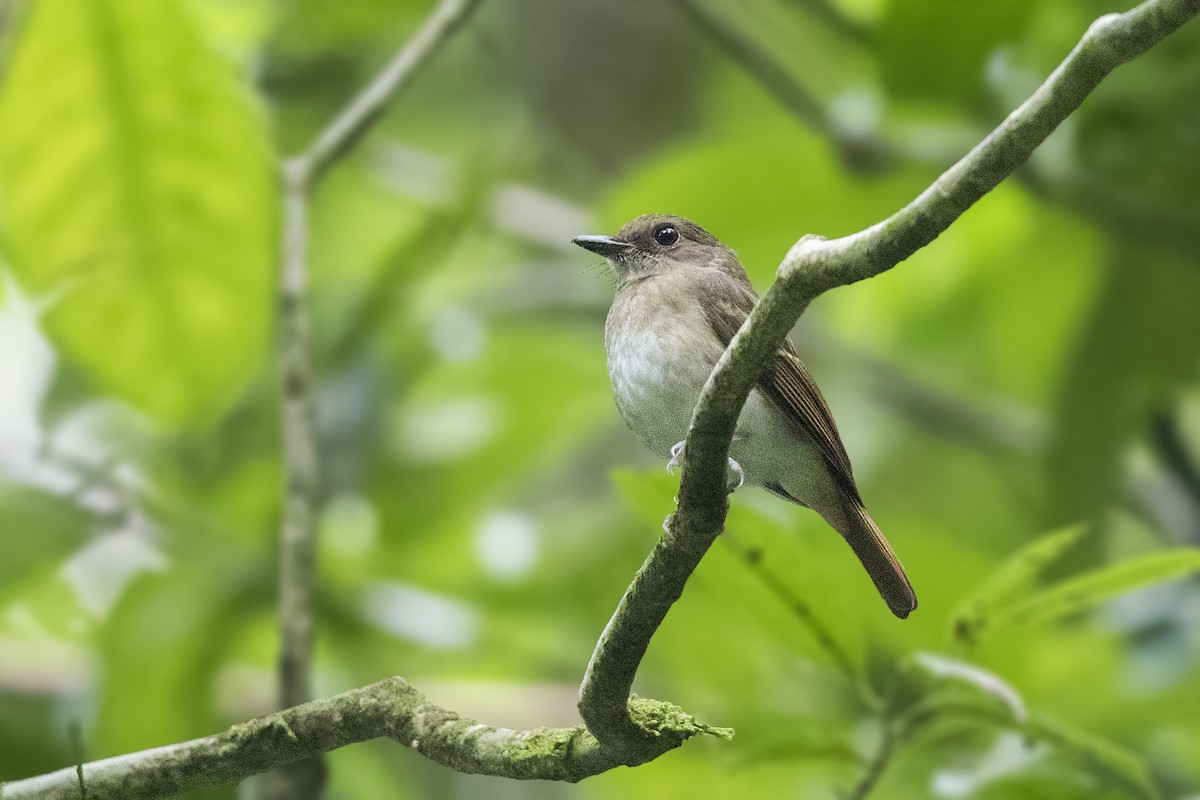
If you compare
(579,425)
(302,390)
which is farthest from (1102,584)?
(579,425)

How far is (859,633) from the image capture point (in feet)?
9.14

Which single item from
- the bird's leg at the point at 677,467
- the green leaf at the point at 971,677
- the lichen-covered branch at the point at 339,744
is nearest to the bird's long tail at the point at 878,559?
the green leaf at the point at 971,677

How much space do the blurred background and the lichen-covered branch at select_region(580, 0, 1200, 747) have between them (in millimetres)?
763

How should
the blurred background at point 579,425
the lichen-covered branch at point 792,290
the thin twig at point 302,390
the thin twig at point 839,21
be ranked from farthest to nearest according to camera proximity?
the thin twig at point 839,21, the blurred background at point 579,425, the thin twig at point 302,390, the lichen-covered branch at point 792,290

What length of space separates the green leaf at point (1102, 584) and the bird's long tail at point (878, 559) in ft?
0.64

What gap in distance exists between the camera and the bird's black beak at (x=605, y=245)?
312 cm

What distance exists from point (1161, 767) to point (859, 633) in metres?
1.83

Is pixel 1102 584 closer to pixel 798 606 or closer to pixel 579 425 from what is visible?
pixel 798 606

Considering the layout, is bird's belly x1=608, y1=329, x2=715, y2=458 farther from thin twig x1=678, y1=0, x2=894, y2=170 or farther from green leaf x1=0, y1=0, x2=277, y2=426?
thin twig x1=678, y1=0, x2=894, y2=170

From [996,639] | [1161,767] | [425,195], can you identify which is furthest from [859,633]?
[425,195]

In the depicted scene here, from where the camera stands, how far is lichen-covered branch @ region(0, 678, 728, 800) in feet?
6.10

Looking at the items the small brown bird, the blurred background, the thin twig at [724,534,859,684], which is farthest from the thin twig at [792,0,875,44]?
the thin twig at [724,534,859,684]

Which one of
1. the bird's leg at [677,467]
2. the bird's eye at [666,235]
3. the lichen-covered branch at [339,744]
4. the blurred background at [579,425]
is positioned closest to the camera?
the lichen-covered branch at [339,744]

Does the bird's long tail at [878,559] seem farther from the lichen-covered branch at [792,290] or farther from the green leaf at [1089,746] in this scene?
the lichen-covered branch at [792,290]
